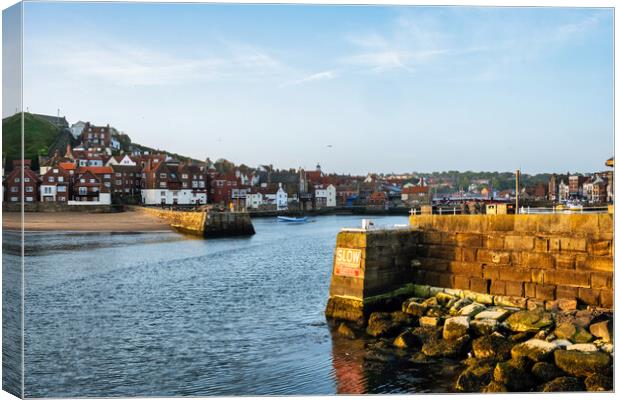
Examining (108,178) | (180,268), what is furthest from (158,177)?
(180,268)

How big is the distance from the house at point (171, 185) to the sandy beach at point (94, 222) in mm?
13505

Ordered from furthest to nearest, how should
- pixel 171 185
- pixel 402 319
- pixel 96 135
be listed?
pixel 96 135
pixel 171 185
pixel 402 319

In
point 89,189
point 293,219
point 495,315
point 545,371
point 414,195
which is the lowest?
point 293,219

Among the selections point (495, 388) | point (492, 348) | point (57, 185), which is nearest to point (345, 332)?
point (492, 348)

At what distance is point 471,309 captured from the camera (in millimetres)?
12961

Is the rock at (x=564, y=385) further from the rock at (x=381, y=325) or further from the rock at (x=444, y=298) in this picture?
the rock at (x=444, y=298)

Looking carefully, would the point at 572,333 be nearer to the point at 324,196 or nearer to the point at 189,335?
the point at 189,335

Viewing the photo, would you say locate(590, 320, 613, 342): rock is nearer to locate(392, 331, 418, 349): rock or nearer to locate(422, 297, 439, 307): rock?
locate(392, 331, 418, 349): rock

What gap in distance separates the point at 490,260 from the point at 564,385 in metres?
5.32

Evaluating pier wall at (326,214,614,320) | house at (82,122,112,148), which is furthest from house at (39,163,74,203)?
pier wall at (326,214,614,320)

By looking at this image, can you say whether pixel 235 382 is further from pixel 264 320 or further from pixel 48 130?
pixel 48 130

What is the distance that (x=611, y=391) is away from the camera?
29.7 feet

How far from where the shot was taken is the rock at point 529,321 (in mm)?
11602

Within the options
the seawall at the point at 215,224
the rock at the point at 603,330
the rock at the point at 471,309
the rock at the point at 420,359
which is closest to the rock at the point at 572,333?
the rock at the point at 603,330
